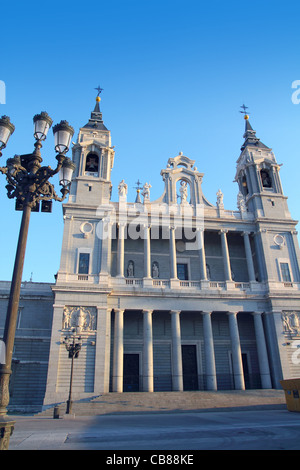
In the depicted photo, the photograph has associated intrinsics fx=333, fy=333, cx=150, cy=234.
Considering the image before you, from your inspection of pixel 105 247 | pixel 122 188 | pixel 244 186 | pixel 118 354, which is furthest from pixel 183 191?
pixel 118 354

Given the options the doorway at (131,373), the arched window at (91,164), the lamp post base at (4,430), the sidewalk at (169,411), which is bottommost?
the sidewalk at (169,411)

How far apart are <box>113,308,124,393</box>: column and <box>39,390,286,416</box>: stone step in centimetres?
163

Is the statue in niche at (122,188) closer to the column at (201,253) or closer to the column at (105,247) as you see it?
the column at (105,247)

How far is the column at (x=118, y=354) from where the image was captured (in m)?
23.5

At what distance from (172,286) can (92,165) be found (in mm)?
13155

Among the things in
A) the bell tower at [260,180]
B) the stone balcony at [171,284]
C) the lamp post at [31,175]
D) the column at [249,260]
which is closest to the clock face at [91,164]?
the stone balcony at [171,284]

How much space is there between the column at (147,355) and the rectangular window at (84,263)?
18.5 ft

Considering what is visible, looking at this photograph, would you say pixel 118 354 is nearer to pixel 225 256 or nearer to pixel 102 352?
Answer: pixel 102 352

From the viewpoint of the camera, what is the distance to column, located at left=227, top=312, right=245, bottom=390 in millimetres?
24875

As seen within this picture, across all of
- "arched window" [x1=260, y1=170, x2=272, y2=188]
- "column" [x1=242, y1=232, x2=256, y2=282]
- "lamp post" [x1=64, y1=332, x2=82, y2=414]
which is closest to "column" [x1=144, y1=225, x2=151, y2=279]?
"lamp post" [x1=64, y1=332, x2=82, y2=414]

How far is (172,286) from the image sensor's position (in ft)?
88.1

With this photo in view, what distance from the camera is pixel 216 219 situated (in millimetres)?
30172

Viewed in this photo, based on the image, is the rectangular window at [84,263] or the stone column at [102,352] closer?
the stone column at [102,352]

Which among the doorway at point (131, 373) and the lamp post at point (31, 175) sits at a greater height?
the lamp post at point (31, 175)
